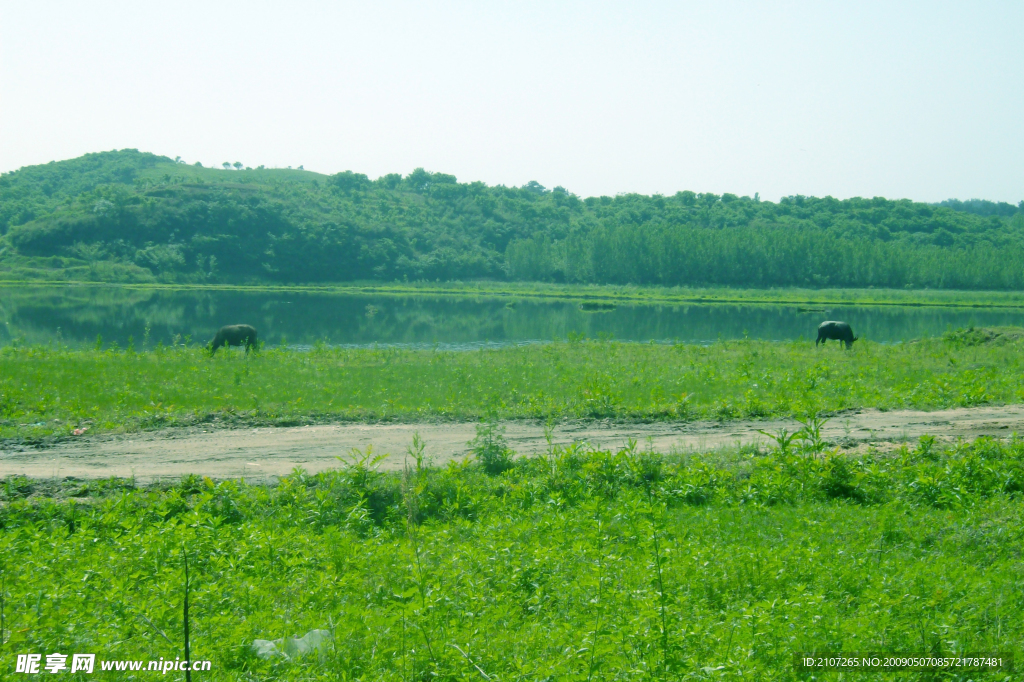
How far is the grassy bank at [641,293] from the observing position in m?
77.5

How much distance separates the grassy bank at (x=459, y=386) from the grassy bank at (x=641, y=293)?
176 ft

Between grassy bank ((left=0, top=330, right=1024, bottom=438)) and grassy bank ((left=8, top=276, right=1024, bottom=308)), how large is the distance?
53.6m

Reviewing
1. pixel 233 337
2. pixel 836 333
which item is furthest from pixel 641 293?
pixel 233 337

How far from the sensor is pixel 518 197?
6629 inches

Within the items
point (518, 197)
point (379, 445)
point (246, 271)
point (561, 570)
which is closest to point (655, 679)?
point (561, 570)

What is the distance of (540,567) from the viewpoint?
23.3 feet

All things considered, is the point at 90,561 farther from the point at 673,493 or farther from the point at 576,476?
the point at 673,493

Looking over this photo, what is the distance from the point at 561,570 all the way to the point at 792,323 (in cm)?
4675

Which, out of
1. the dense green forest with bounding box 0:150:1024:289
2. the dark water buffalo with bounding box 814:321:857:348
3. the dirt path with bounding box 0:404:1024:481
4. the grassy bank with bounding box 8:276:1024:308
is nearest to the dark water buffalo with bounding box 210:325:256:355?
the dirt path with bounding box 0:404:1024:481

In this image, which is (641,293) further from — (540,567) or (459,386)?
(540,567)

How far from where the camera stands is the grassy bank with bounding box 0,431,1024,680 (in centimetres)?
540

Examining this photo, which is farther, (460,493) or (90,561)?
(460,493)

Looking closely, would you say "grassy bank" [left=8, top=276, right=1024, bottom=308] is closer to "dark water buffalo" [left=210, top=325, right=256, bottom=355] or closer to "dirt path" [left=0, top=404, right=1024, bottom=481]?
"dark water buffalo" [left=210, top=325, right=256, bottom=355]

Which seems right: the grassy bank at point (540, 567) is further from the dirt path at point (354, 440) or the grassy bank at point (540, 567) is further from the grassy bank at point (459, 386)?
the grassy bank at point (459, 386)
